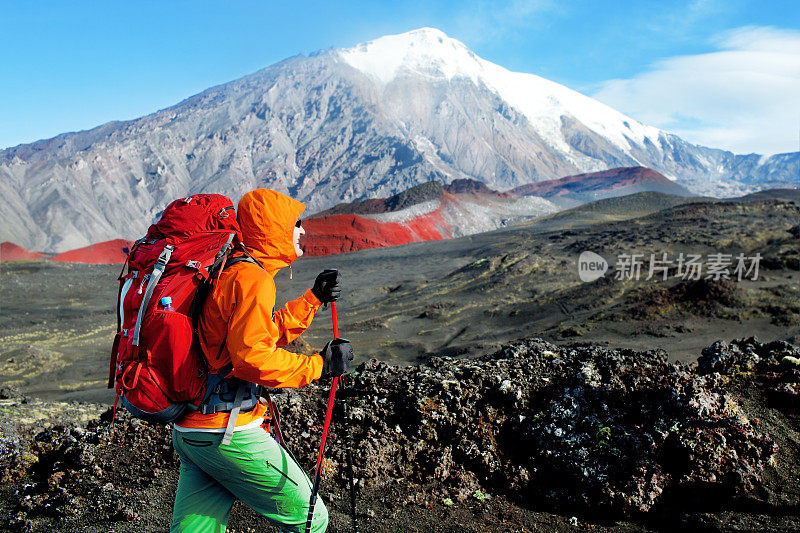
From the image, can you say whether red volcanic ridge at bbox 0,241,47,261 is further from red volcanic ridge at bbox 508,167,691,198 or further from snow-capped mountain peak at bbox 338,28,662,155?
snow-capped mountain peak at bbox 338,28,662,155

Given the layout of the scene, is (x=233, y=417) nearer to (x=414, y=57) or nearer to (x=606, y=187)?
(x=606, y=187)

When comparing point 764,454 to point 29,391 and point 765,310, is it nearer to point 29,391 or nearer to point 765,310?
point 765,310

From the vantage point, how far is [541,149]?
503 feet

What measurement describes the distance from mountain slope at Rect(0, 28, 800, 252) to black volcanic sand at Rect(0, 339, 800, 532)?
75372 millimetres

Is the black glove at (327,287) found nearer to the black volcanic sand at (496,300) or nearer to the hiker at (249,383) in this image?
the hiker at (249,383)

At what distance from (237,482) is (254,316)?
760mm

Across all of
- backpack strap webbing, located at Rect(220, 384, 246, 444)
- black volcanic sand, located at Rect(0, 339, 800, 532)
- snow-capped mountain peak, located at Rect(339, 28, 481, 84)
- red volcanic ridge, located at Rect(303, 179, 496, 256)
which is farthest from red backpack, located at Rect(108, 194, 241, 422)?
snow-capped mountain peak, located at Rect(339, 28, 481, 84)

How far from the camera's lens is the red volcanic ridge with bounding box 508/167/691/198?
310ft

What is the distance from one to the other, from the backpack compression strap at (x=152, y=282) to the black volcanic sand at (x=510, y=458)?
78.2 inches

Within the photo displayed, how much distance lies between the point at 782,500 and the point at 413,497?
8.42ft

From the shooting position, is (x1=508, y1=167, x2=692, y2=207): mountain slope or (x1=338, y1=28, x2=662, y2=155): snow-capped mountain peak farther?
(x1=338, y1=28, x2=662, y2=155): snow-capped mountain peak

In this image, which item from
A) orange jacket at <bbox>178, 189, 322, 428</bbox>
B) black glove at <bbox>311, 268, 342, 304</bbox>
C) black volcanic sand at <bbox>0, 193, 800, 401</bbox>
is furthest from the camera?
black volcanic sand at <bbox>0, 193, 800, 401</bbox>

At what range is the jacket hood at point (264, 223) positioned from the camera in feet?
6.94

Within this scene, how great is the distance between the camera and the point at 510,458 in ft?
13.2
